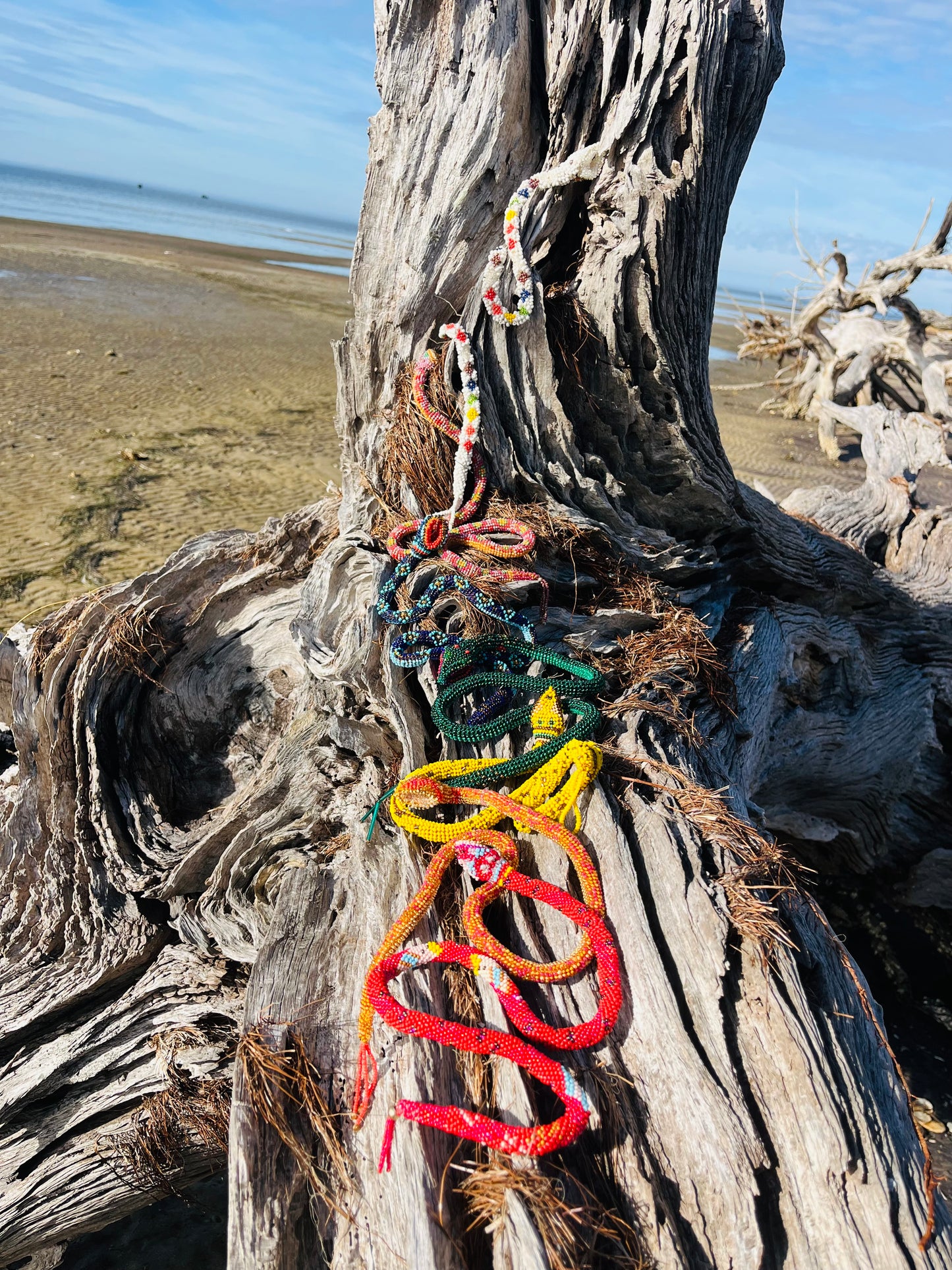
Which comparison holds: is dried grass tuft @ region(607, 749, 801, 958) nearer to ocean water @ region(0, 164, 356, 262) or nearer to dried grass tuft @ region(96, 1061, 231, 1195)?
dried grass tuft @ region(96, 1061, 231, 1195)

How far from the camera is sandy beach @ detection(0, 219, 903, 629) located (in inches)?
320

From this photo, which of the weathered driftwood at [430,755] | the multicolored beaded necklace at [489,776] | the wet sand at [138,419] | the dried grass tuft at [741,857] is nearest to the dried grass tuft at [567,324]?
the weathered driftwood at [430,755]

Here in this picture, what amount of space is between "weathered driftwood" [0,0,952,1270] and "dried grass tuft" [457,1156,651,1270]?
1cm

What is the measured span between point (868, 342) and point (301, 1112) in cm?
1607

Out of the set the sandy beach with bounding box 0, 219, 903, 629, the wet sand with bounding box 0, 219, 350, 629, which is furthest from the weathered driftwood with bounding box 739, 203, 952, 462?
the wet sand with bounding box 0, 219, 350, 629

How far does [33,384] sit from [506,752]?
42.4 ft

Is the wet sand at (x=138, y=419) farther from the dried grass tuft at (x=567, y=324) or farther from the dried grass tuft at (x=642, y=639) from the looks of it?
the dried grass tuft at (x=567, y=324)

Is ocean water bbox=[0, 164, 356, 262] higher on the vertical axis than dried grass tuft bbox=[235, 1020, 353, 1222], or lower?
higher

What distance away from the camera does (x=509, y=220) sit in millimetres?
3121

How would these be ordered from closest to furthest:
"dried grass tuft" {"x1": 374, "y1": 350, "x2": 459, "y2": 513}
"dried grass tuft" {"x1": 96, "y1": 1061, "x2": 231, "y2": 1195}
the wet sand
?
"dried grass tuft" {"x1": 96, "y1": 1061, "x2": 231, "y2": 1195}, "dried grass tuft" {"x1": 374, "y1": 350, "x2": 459, "y2": 513}, the wet sand

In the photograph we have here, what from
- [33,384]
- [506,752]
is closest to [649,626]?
[506,752]

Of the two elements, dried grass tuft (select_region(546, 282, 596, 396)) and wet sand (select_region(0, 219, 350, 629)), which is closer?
dried grass tuft (select_region(546, 282, 596, 396))

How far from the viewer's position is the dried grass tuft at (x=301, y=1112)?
1952 millimetres

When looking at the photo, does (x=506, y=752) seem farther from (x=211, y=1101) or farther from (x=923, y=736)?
(x=923, y=736)
